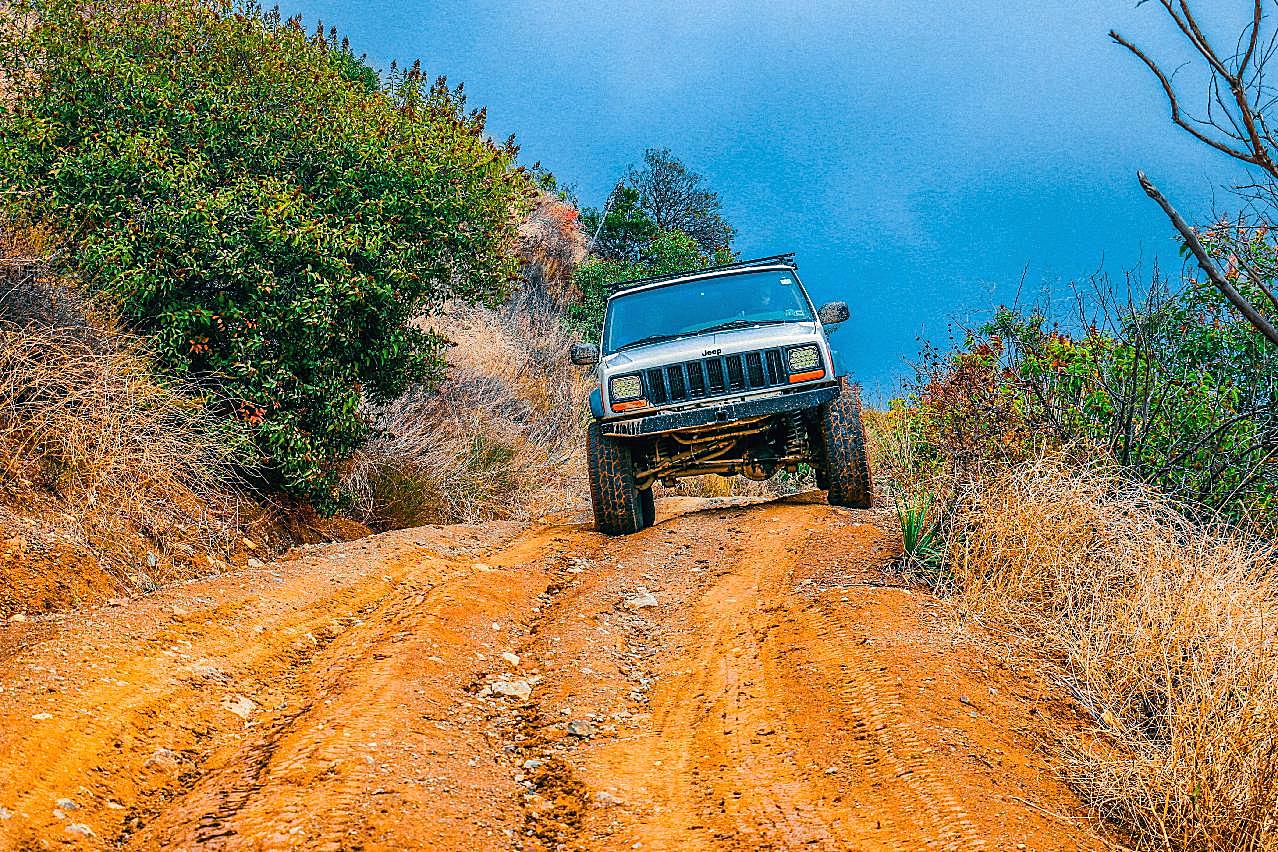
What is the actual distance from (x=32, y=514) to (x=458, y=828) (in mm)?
5698

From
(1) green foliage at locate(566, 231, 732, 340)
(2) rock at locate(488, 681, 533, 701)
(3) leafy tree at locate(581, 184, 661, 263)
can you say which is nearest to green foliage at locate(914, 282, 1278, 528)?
(2) rock at locate(488, 681, 533, 701)

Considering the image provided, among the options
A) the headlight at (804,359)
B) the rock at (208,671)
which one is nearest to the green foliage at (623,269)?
the headlight at (804,359)

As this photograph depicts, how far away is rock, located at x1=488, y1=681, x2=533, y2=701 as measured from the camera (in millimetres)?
4826

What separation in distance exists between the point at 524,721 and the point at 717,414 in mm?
4842

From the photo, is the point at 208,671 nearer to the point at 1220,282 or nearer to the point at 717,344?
the point at 1220,282

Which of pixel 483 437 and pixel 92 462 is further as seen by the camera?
pixel 483 437

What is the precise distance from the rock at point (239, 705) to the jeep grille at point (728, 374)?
5236 millimetres

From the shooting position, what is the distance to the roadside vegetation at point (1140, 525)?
355 centimetres

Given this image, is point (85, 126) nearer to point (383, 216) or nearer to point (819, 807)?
point (383, 216)

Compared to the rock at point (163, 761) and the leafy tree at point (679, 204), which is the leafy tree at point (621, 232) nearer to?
the leafy tree at point (679, 204)

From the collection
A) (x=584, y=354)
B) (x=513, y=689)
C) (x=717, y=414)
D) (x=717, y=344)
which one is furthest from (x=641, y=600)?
(x=584, y=354)

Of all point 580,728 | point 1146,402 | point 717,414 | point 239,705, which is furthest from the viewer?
point 717,414

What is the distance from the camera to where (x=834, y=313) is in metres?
9.63

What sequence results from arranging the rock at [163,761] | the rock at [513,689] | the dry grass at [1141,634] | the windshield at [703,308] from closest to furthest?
1. the dry grass at [1141,634]
2. the rock at [163,761]
3. the rock at [513,689]
4. the windshield at [703,308]
